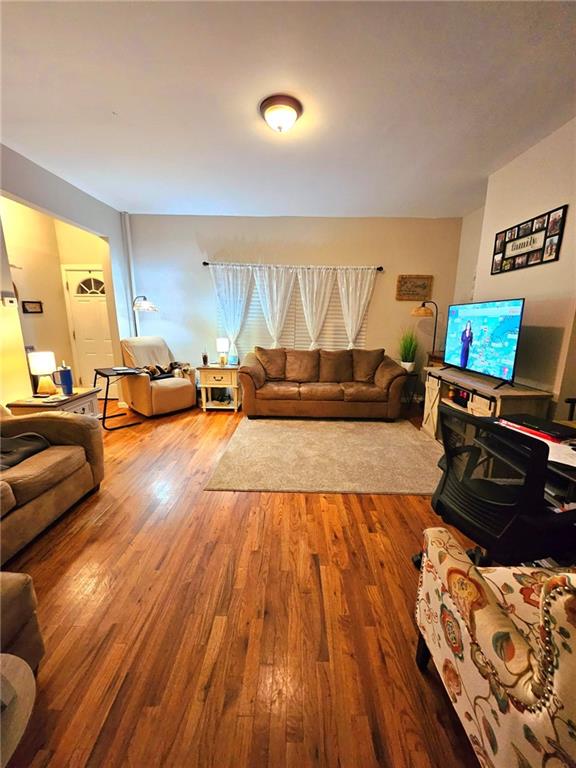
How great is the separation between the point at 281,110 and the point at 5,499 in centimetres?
284

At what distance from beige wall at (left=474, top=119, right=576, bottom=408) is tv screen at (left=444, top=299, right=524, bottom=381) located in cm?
26

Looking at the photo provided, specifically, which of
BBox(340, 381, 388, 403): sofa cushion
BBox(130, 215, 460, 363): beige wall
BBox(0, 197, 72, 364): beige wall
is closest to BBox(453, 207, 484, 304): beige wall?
BBox(130, 215, 460, 363): beige wall

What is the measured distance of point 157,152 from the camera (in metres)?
2.60

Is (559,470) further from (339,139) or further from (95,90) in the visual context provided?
(95,90)

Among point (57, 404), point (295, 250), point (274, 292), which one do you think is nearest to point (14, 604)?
point (57, 404)

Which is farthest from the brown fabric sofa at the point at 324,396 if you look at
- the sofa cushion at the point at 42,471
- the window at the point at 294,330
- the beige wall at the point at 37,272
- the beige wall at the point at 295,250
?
the beige wall at the point at 37,272

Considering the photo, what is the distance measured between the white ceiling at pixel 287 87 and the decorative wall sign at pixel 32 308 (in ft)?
6.58

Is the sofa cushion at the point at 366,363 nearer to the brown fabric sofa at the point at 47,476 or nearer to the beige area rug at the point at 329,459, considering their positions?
the beige area rug at the point at 329,459

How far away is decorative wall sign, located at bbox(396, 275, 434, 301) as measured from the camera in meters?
4.37

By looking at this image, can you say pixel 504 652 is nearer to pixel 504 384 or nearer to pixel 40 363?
pixel 504 384

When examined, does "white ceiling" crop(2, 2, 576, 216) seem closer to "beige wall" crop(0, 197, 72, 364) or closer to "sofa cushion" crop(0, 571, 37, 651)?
"beige wall" crop(0, 197, 72, 364)

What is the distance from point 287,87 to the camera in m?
1.81

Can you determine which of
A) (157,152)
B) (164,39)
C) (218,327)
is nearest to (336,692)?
(164,39)

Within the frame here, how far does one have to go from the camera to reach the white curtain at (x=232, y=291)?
4.35 metres
